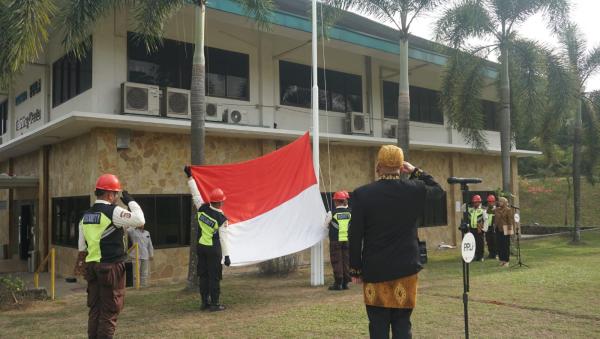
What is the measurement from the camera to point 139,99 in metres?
12.5

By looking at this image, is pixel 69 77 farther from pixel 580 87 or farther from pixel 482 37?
pixel 580 87

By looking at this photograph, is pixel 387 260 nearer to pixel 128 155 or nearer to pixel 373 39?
pixel 128 155

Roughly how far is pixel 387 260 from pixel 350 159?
43.2 ft

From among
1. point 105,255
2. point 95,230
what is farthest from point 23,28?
point 105,255

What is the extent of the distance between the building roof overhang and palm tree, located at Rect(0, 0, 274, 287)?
5.36 feet

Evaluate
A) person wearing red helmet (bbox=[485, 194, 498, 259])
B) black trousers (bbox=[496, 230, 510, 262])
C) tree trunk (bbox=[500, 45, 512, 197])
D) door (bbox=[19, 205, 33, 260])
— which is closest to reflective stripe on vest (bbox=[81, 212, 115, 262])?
black trousers (bbox=[496, 230, 510, 262])

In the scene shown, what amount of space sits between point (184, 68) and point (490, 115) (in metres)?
15.9

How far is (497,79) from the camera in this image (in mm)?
19094

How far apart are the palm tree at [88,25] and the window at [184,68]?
171 cm

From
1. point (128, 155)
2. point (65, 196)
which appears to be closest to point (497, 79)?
point (128, 155)

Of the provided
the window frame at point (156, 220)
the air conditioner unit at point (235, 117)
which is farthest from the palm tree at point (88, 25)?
the air conditioner unit at point (235, 117)

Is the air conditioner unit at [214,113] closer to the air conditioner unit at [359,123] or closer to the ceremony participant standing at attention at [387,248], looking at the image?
the air conditioner unit at [359,123]

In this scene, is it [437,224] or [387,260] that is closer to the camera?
[387,260]

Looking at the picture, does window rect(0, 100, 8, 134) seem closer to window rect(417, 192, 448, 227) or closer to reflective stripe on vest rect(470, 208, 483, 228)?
window rect(417, 192, 448, 227)
